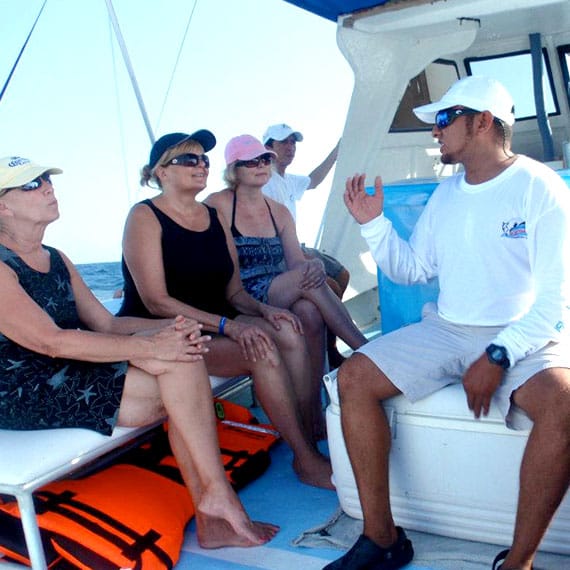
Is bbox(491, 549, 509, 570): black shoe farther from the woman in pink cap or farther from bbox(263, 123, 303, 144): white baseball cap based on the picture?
bbox(263, 123, 303, 144): white baseball cap

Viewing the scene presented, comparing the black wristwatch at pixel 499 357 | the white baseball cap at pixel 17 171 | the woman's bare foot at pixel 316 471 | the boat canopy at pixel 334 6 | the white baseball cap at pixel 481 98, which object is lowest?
the woman's bare foot at pixel 316 471

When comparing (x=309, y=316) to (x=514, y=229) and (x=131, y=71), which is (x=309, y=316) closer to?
(x=514, y=229)

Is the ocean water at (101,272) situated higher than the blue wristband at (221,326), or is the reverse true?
the blue wristband at (221,326)

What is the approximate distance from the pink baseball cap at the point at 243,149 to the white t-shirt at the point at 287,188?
89 centimetres

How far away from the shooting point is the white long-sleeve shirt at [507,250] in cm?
203

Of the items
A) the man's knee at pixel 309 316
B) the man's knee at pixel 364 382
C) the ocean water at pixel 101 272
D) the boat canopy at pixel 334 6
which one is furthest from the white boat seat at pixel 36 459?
the ocean water at pixel 101 272

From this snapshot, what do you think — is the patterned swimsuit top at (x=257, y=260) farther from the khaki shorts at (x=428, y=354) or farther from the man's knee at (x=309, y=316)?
the khaki shorts at (x=428, y=354)

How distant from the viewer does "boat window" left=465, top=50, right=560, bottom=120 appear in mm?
6746

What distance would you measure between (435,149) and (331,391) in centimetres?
435

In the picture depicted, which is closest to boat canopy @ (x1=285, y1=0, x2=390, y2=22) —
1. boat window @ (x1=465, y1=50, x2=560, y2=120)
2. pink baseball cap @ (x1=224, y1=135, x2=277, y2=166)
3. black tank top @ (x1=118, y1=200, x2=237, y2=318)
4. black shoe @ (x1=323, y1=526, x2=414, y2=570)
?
pink baseball cap @ (x1=224, y1=135, x2=277, y2=166)

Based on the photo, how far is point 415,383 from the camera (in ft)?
7.23

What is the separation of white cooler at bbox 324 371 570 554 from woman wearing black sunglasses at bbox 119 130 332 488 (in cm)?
47

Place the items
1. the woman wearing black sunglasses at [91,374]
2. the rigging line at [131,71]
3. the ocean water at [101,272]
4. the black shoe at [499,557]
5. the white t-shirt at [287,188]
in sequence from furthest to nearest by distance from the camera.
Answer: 1. the ocean water at [101,272]
2. the white t-shirt at [287,188]
3. the rigging line at [131,71]
4. the woman wearing black sunglasses at [91,374]
5. the black shoe at [499,557]

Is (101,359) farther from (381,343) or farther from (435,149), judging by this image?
(435,149)
